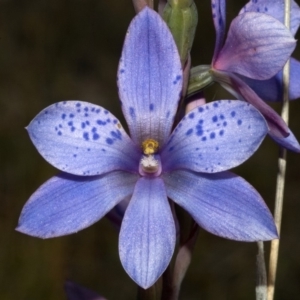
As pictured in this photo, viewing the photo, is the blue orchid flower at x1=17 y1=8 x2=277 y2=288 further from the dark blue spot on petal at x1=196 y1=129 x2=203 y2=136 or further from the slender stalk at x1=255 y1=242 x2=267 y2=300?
the slender stalk at x1=255 y1=242 x2=267 y2=300

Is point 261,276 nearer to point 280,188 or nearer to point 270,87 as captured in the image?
point 280,188

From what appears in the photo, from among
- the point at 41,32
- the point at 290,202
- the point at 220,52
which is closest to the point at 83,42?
the point at 41,32

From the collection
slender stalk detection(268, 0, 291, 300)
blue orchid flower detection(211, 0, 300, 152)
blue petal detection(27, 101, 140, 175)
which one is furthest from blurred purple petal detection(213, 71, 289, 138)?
blue petal detection(27, 101, 140, 175)

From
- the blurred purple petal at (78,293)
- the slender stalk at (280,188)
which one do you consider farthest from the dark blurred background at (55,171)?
the slender stalk at (280,188)

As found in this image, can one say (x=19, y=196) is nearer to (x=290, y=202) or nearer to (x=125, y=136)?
(x=290, y=202)

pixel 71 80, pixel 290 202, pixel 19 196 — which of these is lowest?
pixel 290 202

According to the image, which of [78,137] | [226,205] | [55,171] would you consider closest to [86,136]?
[78,137]
